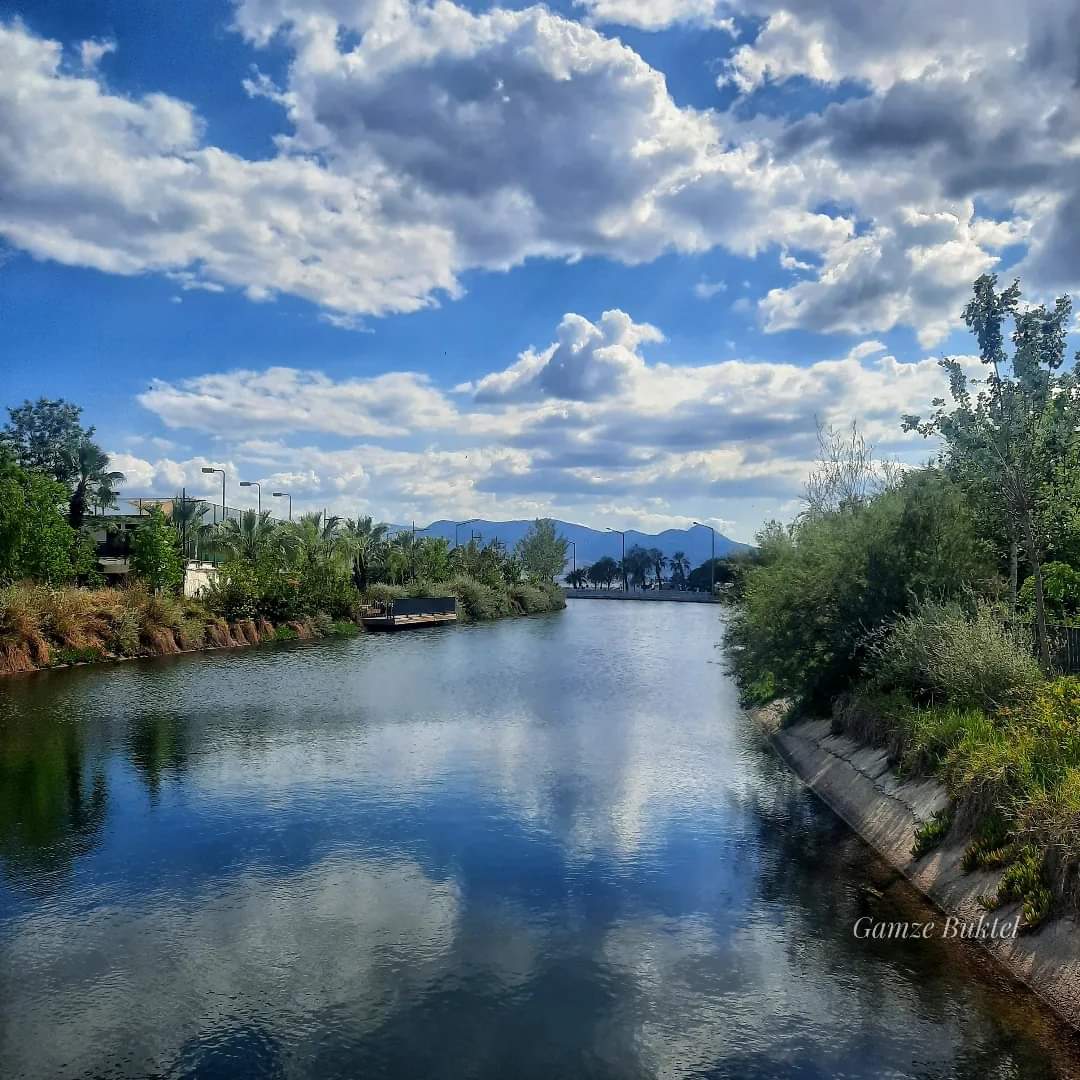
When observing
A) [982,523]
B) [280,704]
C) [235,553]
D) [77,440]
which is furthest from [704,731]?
[77,440]

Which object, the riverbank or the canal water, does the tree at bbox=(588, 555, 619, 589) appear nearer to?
the riverbank

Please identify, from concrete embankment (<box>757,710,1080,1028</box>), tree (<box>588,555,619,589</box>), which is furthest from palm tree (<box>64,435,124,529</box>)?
tree (<box>588,555,619,589</box>)

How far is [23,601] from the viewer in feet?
135

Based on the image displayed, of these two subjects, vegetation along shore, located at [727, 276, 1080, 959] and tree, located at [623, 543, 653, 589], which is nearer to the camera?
vegetation along shore, located at [727, 276, 1080, 959]

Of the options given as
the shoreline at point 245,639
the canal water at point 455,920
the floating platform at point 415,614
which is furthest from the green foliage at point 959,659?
the floating platform at point 415,614

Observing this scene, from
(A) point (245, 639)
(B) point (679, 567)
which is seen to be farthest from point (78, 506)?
(B) point (679, 567)

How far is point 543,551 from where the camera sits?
129 meters

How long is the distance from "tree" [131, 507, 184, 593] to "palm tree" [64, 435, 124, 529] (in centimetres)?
1441

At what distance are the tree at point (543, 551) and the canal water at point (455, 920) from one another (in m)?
96.2

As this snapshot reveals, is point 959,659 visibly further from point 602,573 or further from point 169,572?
point 602,573

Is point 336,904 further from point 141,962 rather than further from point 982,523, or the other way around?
point 982,523

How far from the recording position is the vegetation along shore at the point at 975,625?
12.1 m

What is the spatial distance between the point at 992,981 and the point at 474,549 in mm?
92039

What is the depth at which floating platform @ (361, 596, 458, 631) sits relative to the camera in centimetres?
6850
